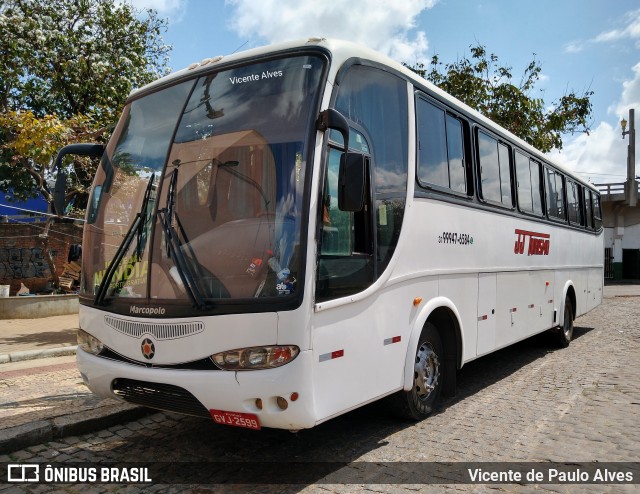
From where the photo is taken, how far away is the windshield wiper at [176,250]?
12.9 ft

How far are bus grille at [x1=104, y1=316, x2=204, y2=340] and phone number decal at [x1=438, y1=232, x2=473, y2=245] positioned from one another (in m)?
2.81

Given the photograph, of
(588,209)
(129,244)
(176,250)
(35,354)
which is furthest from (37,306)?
(588,209)

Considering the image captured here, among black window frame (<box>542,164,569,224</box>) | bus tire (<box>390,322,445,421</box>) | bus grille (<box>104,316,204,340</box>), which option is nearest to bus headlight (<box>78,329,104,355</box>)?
bus grille (<box>104,316,204,340</box>)

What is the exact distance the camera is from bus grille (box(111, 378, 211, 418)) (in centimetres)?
396

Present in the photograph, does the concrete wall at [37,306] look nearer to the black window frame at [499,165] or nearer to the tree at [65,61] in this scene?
the tree at [65,61]

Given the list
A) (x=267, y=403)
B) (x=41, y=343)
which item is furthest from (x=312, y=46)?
(x=41, y=343)

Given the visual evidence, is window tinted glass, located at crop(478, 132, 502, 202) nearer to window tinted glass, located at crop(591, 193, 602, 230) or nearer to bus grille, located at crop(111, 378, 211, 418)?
bus grille, located at crop(111, 378, 211, 418)

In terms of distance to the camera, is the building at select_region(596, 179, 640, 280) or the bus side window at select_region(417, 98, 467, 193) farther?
the building at select_region(596, 179, 640, 280)

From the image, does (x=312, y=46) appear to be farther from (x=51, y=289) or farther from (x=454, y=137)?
(x=51, y=289)

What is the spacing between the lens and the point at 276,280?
3816mm

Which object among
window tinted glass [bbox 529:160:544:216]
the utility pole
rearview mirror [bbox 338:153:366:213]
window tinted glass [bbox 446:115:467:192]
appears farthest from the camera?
the utility pole

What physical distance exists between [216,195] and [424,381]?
2.80 m

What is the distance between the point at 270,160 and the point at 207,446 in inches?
103

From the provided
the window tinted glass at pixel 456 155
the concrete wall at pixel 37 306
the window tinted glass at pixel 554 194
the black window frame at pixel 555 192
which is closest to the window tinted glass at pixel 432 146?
the window tinted glass at pixel 456 155
